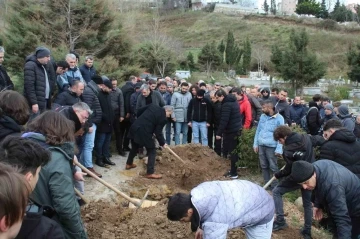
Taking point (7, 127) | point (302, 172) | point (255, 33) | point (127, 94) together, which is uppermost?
point (255, 33)

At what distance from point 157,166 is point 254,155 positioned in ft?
6.68

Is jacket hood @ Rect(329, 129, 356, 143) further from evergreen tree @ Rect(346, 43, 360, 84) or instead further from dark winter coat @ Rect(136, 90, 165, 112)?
evergreen tree @ Rect(346, 43, 360, 84)

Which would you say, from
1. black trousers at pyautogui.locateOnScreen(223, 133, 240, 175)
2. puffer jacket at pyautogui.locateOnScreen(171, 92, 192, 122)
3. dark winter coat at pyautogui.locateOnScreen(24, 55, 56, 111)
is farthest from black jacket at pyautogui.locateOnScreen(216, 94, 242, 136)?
dark winter coat at pyautogui.locateOnScreen(24, 55, 56, 111)

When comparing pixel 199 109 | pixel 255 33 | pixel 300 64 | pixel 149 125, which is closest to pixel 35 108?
pixel 149 125

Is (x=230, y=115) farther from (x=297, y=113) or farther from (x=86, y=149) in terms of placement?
(x=86, y=149)

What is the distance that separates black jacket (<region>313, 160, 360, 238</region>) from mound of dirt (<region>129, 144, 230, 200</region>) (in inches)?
120

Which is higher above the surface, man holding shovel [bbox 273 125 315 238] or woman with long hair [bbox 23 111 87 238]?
woman with long hair [bbox 23 111 87 238]

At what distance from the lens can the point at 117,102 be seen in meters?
7.80

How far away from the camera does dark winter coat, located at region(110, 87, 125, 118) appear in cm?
775

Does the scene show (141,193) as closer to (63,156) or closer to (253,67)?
(63,156)

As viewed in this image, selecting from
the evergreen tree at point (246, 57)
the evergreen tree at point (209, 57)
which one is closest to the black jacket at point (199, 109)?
the evergreen tree at point (209, 57)

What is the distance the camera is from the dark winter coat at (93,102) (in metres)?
6.43

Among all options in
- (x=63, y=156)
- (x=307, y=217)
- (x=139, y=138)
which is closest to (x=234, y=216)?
(x=63, y=156)

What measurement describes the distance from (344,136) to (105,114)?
4.26m
